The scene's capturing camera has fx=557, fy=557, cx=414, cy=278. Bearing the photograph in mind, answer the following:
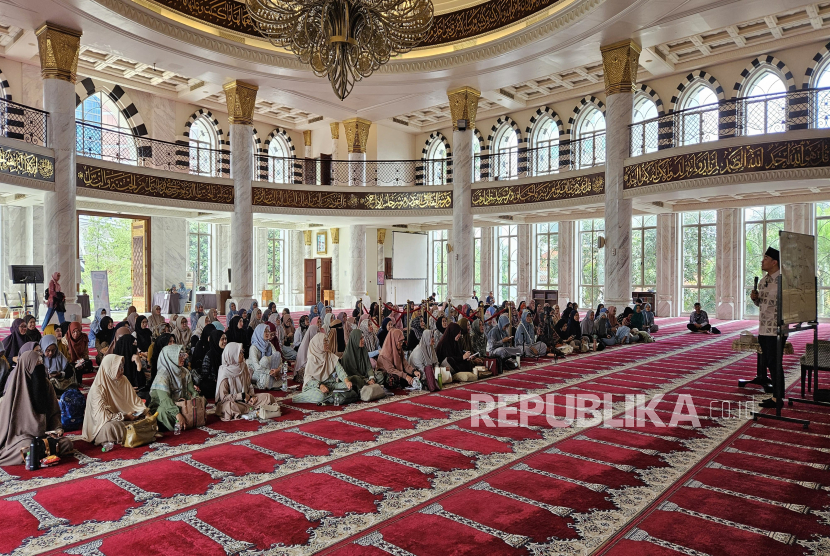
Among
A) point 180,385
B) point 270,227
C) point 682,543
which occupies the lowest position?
point 682,543

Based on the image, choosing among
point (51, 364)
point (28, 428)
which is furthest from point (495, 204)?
point (28, 428)

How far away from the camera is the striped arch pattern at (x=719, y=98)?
10320mm

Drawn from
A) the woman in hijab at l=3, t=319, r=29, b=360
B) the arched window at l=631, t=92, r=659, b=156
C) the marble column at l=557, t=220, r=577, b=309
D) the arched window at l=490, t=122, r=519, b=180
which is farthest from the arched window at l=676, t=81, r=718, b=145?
the woman in hijab at l=3, t=319, r=29, b=360

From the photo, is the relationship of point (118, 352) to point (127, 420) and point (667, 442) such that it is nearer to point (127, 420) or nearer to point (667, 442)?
point (127, 420)

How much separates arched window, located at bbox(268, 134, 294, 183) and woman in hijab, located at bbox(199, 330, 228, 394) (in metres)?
10.4

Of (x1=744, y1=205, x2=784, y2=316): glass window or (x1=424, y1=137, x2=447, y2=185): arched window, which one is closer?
(x1=744, y1=205, x2=784, y2=316): glass window

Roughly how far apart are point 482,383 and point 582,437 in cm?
189

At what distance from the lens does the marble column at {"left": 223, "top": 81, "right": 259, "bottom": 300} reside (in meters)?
10.4

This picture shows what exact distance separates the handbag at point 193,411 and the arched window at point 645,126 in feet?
32.4

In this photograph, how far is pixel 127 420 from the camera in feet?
12.0

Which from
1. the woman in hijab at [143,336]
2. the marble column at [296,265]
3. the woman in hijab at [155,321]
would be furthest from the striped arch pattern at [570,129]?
the woman in hijab at [143,336]

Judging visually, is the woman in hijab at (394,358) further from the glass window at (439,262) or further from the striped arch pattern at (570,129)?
the glass window at (439,262)

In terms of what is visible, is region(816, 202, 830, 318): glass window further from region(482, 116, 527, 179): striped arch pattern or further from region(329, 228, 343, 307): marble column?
region(329, 228, 343, 307): marble column

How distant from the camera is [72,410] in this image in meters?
3.91
